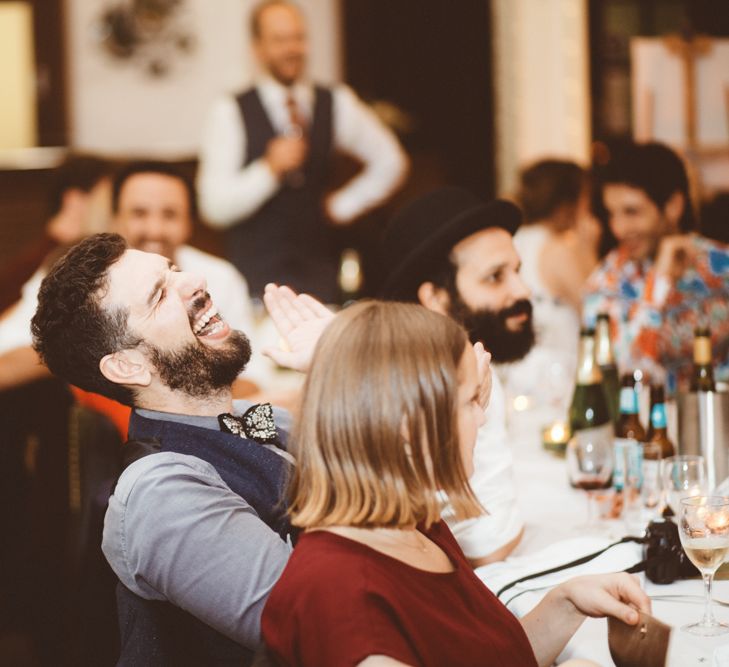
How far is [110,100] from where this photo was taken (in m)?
6.74

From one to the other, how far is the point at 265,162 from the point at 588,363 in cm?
240

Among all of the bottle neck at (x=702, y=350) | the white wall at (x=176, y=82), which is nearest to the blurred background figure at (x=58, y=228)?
the bottle neck at (x=702, y=350)

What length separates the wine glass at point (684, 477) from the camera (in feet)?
5.36

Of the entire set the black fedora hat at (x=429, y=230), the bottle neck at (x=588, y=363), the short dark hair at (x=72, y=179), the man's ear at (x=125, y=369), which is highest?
the short dark hair at (x=72, y=179)

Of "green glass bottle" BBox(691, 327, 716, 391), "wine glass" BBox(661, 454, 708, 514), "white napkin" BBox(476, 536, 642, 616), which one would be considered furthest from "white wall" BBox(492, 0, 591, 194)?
"white napkin" BBox(476, 536, 642, 616)

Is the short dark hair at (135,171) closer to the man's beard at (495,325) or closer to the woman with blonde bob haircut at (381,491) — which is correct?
the man's beard at (495,325)

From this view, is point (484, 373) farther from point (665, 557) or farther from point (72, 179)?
point (72, 179)

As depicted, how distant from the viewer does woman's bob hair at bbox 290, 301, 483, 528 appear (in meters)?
1.03

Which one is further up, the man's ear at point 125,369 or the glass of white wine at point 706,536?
the man's ear at point 125,369

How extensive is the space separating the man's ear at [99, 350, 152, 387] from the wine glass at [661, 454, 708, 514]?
85cm

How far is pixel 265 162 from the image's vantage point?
4410mm

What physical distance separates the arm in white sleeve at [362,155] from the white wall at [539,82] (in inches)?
51.0

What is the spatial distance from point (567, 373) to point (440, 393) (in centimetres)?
208

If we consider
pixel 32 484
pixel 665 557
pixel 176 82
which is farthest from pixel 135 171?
pixel 176 82
